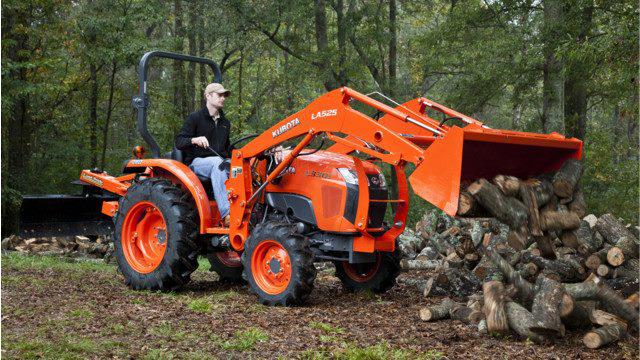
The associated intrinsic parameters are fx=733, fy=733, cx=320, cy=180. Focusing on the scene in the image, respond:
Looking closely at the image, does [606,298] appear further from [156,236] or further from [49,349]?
[156,236]

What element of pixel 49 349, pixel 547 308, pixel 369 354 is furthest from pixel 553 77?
pixel 49 349

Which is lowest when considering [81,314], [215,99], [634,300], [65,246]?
[65,246]

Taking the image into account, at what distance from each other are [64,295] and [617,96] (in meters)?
15.7

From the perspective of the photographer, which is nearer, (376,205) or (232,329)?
(232,329)

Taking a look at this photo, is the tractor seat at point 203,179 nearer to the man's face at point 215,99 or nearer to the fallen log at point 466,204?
the man's face at point 215,99

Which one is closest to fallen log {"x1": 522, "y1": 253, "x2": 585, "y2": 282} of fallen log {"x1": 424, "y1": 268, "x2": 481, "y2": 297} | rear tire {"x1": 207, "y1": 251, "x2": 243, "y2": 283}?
fallen log {"x1": 424, "y1": 268, "x2": 481, "y2": 297}

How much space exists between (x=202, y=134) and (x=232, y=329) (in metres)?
2.66

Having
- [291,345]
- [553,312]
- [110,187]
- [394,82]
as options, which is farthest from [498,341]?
[394,82]

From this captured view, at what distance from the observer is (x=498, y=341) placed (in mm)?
5426

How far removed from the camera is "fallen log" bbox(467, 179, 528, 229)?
552 centimetres

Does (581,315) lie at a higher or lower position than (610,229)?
lower

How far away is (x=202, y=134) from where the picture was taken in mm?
7730

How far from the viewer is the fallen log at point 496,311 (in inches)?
215

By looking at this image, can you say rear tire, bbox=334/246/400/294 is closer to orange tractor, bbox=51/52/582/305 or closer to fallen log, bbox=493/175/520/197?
orange tractor, bbox=51/52/582/305
